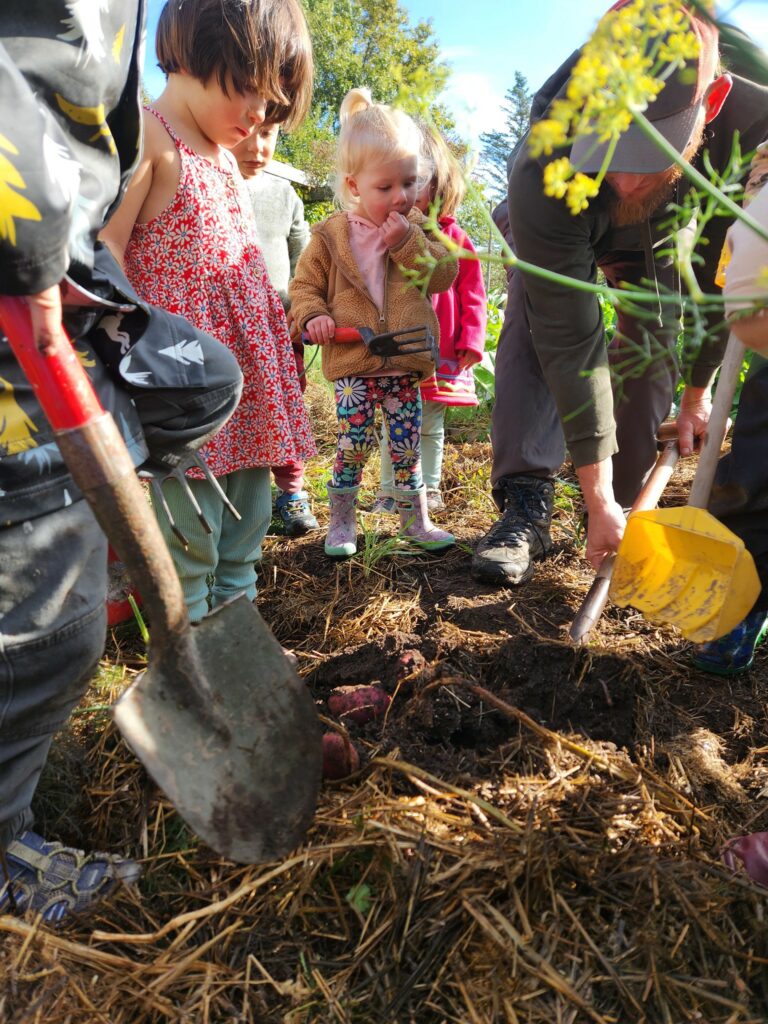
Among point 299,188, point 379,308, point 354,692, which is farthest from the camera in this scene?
point 299,188

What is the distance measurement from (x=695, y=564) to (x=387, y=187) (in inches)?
74.8

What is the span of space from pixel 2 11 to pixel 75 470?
66 cm

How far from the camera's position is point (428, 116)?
93 centimetres

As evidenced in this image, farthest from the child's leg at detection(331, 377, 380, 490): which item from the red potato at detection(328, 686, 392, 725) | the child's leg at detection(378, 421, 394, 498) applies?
the red potato at detection(328, 686, 392, 725)

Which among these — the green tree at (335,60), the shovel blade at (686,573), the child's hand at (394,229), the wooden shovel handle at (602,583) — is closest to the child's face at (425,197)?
the child's hand at (394,229)

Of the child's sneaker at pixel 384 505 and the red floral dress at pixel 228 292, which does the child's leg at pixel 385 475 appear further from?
the red floral dress at pixel 228 292

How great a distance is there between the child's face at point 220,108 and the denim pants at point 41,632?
1.25 meters

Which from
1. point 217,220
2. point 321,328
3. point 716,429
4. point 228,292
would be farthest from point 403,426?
point 716,429

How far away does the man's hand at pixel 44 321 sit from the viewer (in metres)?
0.98

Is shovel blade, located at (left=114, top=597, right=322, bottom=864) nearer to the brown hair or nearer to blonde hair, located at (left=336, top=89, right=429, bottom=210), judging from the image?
the brown hair

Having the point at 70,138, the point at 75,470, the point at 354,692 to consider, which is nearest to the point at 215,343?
the point at 70,138

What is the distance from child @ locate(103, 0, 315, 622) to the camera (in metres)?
1.86

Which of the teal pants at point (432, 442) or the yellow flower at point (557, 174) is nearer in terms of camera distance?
the yellow flower at point (557, 174)

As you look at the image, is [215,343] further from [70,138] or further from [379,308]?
[379,308]
